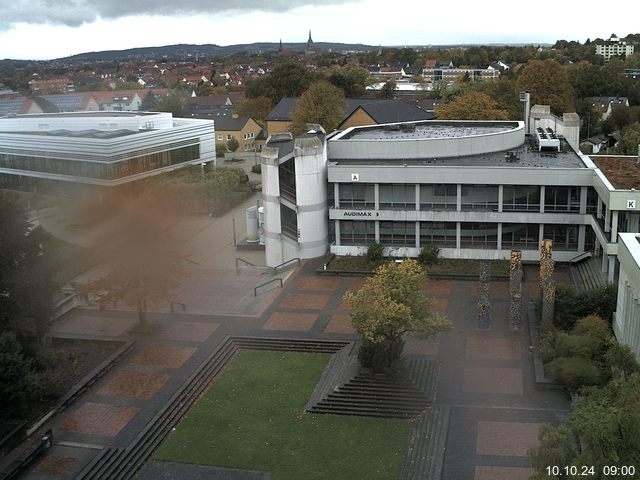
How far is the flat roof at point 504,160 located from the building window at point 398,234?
138 inches

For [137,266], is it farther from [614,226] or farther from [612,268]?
[614,226]

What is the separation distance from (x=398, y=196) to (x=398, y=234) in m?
2.04

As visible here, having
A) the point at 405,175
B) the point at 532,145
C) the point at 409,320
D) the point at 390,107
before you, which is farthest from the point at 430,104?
the point at 409,320

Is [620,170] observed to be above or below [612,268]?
above

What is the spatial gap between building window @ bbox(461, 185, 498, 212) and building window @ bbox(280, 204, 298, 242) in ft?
29.2

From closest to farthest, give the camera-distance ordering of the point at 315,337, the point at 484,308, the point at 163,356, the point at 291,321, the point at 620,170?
the point at 163,356 < the point at 315,337 < the point at 484,308 < the point at 291,321 < the point at 620,170

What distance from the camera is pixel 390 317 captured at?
23875 mm

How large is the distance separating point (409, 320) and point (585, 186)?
1653cm

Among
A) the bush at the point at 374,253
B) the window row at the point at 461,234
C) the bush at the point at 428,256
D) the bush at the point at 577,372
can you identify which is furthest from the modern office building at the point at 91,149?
the bush at the point at 577,372

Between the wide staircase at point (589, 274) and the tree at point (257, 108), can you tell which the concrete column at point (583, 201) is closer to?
the wide staircase at point (589, 274)

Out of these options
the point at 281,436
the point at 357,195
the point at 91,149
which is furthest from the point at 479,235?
the point at 91,149

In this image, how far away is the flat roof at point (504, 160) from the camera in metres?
39.0

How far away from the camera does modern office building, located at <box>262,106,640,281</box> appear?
1454 inches

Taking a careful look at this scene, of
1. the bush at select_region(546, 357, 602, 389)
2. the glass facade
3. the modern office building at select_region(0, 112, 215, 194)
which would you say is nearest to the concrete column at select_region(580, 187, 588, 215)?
the bush at select_region(546, 357, 602, 389)
